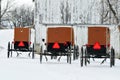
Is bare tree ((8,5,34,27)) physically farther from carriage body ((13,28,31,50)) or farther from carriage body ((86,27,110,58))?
carriage body ((86,27,110,58))

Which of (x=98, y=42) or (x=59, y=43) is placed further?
(x=59, y=43)

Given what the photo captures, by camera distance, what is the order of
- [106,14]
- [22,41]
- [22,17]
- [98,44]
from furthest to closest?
[22,17]
[106,14]
[22,41]
[98,44]

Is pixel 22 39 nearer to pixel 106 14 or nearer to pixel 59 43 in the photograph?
pixel 59 43

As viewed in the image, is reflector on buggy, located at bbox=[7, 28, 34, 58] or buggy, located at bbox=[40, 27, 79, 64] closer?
buggy, located at bbox=[40, 27, 79, 64]

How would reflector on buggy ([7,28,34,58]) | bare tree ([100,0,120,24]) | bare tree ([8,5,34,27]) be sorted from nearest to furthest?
1. reflector on buggy ([7,28,34,58])
2. bare tree ([100,0,120,24])
3. bare tree ([8,5,34,27])

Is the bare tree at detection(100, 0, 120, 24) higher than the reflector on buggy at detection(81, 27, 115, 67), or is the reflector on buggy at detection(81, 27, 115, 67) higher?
the bare tree at detection(100, 0, 120, 24)

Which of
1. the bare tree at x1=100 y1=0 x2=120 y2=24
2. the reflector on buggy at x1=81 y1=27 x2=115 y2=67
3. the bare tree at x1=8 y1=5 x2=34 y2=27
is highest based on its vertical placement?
the bare tree at x1=8 y1=5 x2=34 y2=27

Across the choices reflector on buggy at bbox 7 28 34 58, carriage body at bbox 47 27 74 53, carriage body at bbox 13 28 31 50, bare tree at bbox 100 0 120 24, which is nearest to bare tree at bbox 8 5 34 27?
bare tree at bbox 100 0 120 24

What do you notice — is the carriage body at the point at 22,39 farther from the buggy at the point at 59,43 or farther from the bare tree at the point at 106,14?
the bare tree at the point at 106,14

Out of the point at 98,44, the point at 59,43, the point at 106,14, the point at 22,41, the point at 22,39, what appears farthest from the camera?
the point at 106,14

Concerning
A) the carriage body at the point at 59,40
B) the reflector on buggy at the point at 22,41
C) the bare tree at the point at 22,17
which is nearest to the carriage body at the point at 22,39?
the reflector on buggy at the point at 22,41

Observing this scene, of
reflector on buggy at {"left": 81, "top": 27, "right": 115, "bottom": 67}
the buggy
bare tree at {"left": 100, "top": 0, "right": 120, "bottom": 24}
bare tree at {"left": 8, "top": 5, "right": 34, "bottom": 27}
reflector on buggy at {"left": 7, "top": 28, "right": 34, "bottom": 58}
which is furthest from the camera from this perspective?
bare tree at {"left": 8, "top": 5, "right": 34, "bottom": 27}

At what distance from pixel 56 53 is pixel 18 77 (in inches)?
323

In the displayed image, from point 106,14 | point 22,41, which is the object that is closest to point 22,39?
point 22,41
